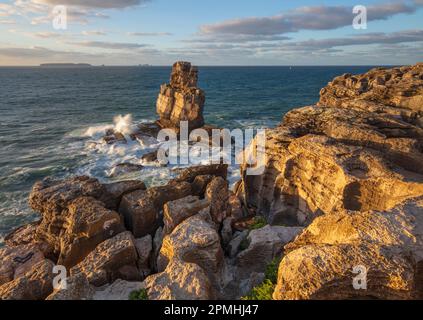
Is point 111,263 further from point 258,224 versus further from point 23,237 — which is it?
point 23,237

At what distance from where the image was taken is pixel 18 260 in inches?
719

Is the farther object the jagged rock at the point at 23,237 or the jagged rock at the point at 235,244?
the jagged rock at the point at 23,237

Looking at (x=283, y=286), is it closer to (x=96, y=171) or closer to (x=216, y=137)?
(x=96, y=171)

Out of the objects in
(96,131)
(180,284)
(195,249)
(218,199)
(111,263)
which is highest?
(96,131)

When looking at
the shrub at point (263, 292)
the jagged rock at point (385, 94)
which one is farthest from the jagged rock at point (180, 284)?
the jagged rock at point (385, 94)

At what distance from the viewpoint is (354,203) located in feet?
55.9

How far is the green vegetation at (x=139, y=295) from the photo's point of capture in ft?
40.7

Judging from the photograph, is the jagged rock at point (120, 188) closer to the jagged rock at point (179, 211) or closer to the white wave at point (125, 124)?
the jagged rock at point (179, 211)

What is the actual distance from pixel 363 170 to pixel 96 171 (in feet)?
116

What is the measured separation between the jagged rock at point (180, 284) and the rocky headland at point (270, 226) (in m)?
0.05

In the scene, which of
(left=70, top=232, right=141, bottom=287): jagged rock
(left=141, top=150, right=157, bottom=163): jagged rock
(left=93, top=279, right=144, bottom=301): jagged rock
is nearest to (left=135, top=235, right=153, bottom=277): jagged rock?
(left=70, top=232, right=141, bottom=287): jagged rock

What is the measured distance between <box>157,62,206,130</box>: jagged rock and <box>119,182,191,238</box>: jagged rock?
39731 millimetres

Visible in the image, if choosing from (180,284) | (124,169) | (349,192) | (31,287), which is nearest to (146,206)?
(31,287)

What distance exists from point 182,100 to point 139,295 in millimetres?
51207
